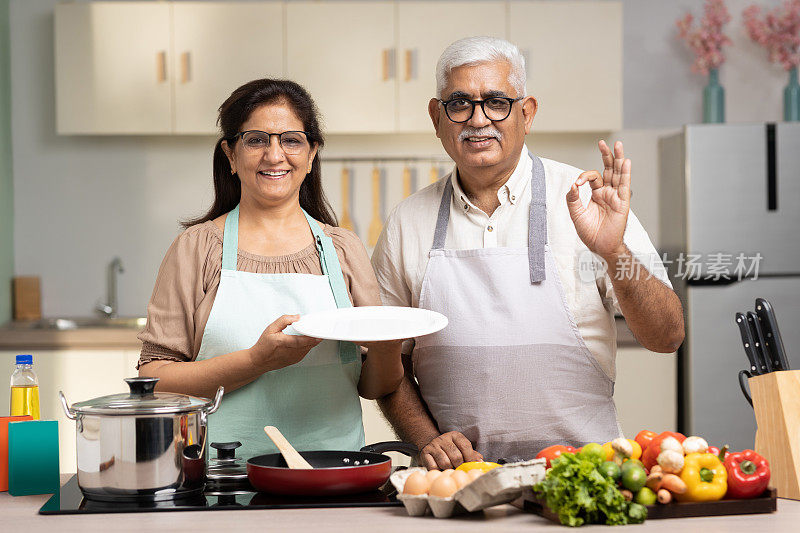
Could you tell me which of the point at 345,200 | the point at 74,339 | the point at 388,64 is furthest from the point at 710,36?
the point at 74,339

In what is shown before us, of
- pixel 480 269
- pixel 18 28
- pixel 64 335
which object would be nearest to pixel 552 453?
pixel 480 269

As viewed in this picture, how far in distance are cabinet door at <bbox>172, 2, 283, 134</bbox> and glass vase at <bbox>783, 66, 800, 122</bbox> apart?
2.22 m

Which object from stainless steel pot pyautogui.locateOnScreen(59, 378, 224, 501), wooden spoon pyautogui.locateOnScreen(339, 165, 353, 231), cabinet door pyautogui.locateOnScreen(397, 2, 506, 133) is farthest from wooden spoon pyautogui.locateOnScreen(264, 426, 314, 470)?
wooden spoon pyautogui.locateOnScreen(339, 165, 353, 231)

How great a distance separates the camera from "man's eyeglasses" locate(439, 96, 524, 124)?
1.76m

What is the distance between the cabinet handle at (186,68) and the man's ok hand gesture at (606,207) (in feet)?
8.23

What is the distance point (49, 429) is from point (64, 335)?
196 cm

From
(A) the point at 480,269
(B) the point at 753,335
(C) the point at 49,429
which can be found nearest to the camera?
(C) the point at 49,429

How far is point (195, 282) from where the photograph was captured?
1679mm

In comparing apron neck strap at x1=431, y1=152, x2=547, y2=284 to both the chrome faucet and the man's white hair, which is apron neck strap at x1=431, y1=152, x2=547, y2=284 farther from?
the chrome faucet

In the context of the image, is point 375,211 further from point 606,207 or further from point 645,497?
point 645,497

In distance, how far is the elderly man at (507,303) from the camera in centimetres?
177

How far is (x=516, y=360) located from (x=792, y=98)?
8.85ft

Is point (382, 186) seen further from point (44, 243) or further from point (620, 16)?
point (44, 243)

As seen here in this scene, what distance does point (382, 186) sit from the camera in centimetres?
399
